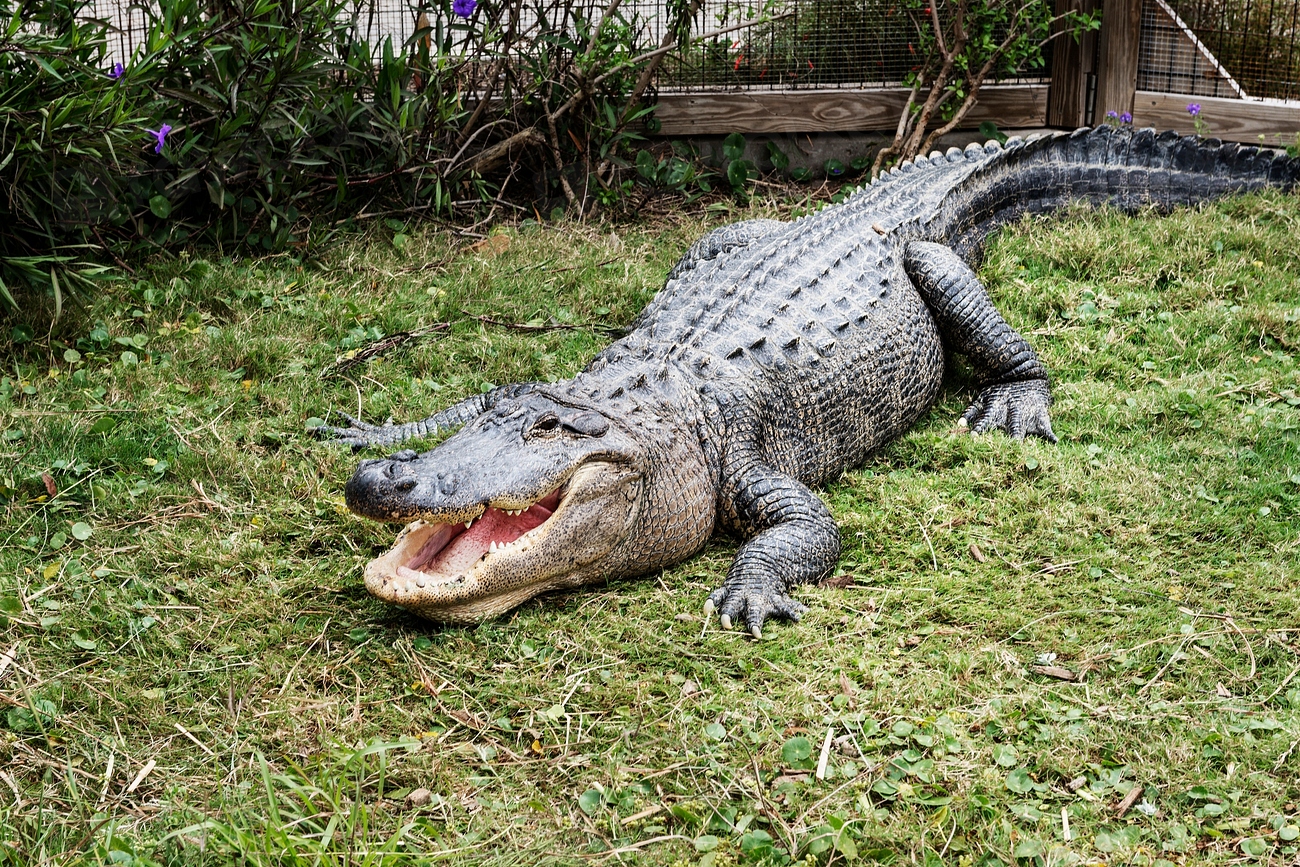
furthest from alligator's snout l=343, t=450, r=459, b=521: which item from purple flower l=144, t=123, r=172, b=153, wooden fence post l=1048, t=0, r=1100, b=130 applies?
wooden fence post l=1048, t=0, r=1100, b=130

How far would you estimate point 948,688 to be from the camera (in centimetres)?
305

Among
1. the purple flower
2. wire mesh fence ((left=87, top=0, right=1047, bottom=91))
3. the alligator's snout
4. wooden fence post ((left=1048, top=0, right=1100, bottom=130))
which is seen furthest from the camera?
wooden fence post ((left=1048, top=0, right=1100, bottom=130))

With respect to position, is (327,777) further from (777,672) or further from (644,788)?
(777,672)

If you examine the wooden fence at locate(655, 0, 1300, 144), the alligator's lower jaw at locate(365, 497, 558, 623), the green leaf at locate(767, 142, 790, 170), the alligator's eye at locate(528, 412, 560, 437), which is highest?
the wooden fence at locate(655, 0, 1300, 144)

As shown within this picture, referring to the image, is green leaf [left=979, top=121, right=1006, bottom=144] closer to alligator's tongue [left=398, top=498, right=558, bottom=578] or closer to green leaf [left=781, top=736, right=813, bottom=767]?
alligator's tongue [left=398, top=498, right=558, bottom=578]

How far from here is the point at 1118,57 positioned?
707 cm

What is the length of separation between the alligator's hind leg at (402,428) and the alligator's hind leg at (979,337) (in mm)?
1912

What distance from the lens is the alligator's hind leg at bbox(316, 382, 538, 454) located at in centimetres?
446

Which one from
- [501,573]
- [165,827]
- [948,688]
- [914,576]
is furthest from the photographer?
[914,576]

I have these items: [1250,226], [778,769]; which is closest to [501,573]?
[778,769]

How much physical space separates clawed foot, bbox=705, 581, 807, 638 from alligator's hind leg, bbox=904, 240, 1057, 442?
1631mm

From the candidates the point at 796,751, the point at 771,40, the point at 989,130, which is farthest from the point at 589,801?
the point at 989,130

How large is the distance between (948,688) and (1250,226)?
4.03 meters

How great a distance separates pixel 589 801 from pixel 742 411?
1711mm
